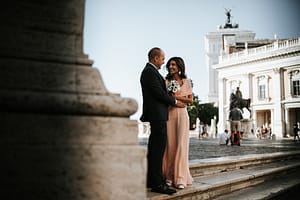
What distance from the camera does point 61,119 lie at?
5.10ft

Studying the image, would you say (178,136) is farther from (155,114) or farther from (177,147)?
(155,114)

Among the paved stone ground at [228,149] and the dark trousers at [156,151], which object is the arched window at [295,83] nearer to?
the paved stone ground at [228,149]

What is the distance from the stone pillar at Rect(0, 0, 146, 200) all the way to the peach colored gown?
139cm

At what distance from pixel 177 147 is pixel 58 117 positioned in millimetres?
1829

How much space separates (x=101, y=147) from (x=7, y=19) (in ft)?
2.92

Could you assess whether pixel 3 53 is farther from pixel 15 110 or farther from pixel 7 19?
pixel 15 110

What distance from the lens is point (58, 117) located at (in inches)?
61.2

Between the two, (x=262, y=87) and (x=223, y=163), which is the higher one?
(x=262, y=87)

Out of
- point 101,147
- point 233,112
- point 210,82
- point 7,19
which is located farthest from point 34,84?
point 210,82

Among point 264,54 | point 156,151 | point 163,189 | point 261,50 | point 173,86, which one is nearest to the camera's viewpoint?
point 163,189

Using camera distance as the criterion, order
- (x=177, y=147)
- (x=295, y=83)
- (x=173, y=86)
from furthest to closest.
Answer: (x=295, y=83) → (x=173, y=86) → (x=177, y=147)

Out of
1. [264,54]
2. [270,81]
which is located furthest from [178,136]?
[270,81]

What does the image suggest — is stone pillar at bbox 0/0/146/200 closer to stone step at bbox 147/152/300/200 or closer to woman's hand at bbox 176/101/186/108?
stone step at bbox 147/152/300/200

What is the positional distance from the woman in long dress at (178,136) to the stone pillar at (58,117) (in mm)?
1389
